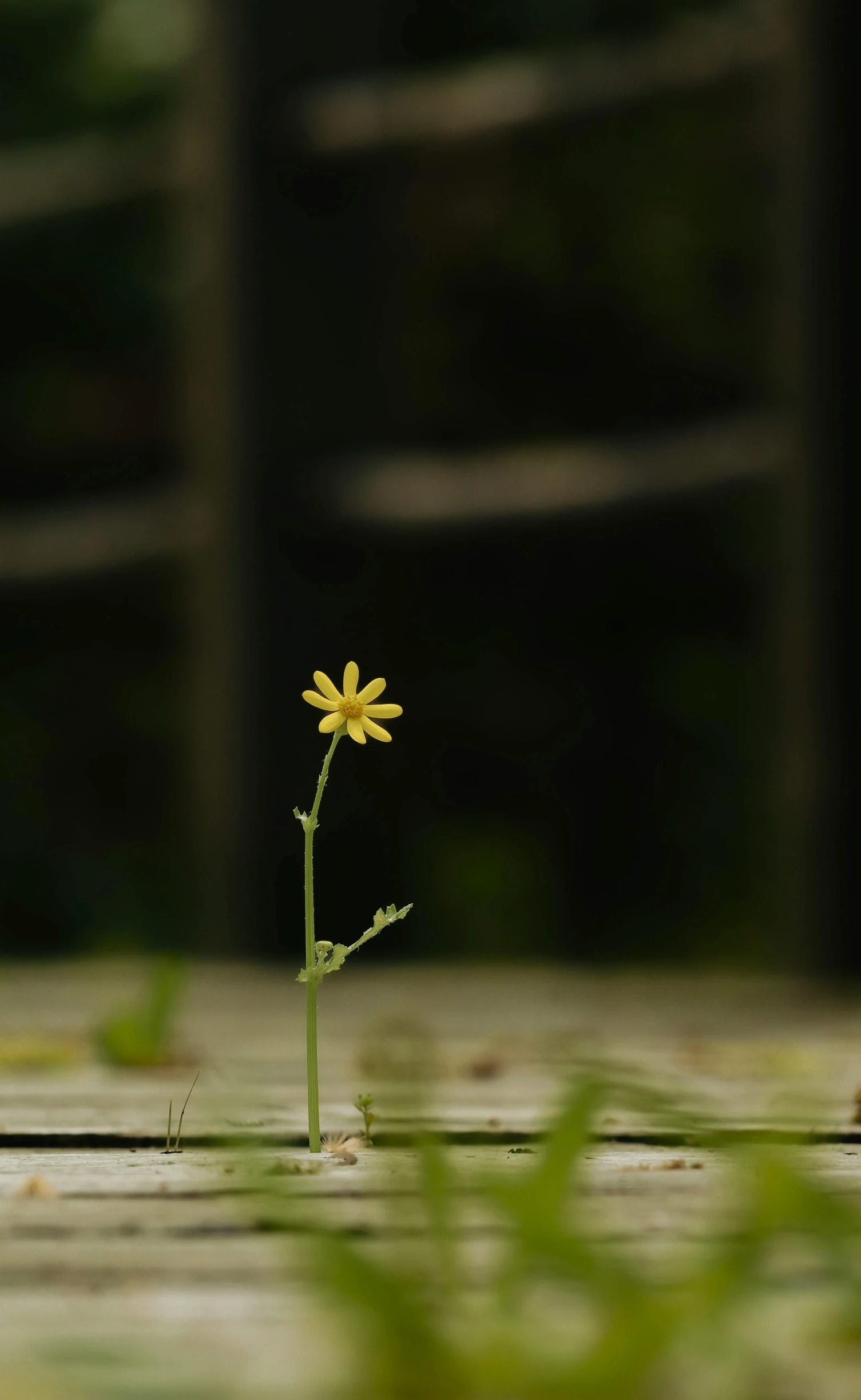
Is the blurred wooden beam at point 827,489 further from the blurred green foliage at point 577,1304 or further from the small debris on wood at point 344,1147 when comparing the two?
the blurred green foliage at point 577,1304

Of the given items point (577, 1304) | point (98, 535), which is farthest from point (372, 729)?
point (98, 535)

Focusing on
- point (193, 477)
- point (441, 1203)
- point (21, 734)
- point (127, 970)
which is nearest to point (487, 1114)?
point (441, 1203)

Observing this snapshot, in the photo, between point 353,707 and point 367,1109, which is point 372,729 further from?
point 367,1109

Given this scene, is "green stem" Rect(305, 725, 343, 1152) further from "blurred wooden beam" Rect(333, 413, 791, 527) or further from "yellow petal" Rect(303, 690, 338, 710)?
"blurred wooden beam" Rect(333, 413, 791, 527)

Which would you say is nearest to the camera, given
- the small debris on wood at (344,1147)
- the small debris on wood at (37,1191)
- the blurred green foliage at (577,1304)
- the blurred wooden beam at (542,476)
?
the blurred green foliage at (577,1304)

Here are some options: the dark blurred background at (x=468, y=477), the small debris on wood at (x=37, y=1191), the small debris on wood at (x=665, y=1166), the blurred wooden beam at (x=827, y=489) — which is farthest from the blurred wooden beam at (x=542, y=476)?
the small debris on wood at (x=37, y=1191)

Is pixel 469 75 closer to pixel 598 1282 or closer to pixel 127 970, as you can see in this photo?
pixel 127 970

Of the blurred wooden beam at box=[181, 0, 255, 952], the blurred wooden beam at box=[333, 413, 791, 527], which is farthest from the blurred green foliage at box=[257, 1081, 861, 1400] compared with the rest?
the blurred wooden beam at box=[181, 0, 255, 952]
